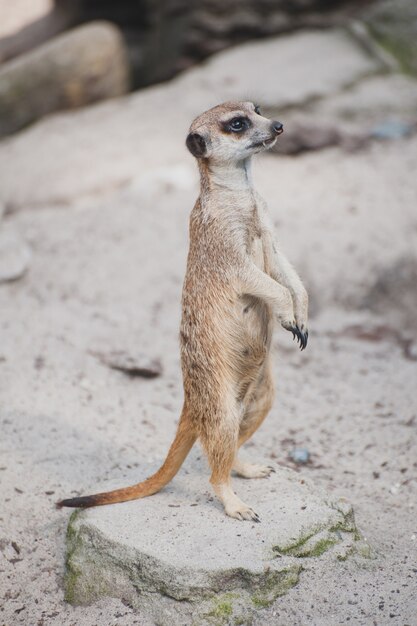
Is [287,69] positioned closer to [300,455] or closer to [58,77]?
[58,77]

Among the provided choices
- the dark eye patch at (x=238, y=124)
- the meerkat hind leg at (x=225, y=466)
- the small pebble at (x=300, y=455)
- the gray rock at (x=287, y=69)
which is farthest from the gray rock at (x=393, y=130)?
the meerkat hind leg at (x=225, y=466)

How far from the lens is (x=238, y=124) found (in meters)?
2.81

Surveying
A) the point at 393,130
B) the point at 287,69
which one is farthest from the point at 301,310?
the point at 287,69

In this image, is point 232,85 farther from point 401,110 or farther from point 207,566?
point 207,566

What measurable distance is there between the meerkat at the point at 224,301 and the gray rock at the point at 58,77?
4.77m

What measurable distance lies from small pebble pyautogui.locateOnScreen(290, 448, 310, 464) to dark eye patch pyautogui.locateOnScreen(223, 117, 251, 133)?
1594mm

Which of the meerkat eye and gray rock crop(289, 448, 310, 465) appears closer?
the meerkat eye

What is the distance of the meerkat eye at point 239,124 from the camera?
2.81 m

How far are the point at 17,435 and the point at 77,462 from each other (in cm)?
33

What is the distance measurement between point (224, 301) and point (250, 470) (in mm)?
733

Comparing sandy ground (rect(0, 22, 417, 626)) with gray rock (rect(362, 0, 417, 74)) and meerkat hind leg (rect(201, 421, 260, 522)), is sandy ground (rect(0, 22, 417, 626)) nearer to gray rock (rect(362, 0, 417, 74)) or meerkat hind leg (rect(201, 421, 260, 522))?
meerkat hind leg (rect(201, 421, 260, 522))

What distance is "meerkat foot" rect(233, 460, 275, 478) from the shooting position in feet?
10.3

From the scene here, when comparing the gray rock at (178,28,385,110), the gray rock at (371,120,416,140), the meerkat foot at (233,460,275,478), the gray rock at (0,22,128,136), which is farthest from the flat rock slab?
the gray rock at (0,22,128,136)

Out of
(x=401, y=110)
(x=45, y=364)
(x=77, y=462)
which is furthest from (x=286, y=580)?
(x=401, y=110)
